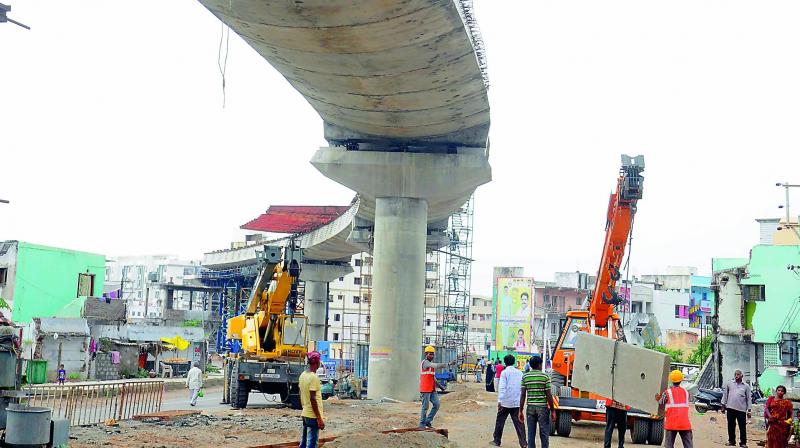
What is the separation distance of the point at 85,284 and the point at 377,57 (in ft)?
133

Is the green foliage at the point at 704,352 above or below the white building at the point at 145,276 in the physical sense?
below

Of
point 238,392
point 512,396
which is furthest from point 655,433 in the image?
point 238,392

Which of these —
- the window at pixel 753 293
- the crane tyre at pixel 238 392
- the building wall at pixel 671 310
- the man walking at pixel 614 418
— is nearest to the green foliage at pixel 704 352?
the window at pixel 753 293

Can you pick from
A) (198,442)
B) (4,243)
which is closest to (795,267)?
(198,442)

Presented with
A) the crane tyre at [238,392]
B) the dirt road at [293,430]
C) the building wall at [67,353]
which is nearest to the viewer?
the dirt road at [293,430]

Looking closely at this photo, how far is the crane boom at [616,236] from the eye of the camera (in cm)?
1686

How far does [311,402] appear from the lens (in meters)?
10.5

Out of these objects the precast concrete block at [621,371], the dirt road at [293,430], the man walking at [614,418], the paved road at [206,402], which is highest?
the precast concrete block at [621,371]

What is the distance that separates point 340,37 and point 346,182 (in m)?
11.1

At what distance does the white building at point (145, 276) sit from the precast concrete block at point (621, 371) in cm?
9927

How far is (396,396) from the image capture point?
2827 cm

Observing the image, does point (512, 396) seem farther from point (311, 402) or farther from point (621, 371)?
point (311, 402)

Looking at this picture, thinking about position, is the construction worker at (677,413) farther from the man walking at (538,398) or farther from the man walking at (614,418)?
the man walking at (538,398)

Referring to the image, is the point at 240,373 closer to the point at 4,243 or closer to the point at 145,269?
the point at 4,243
